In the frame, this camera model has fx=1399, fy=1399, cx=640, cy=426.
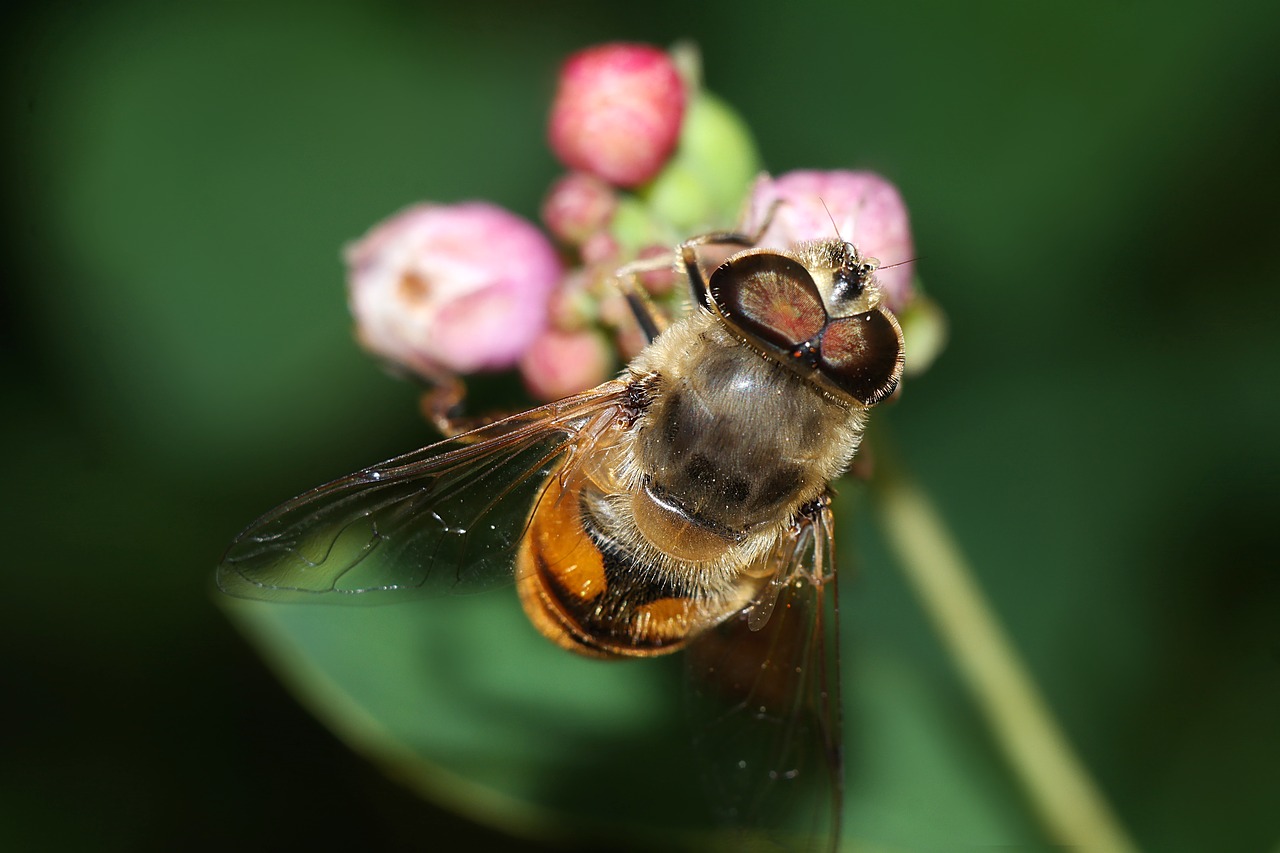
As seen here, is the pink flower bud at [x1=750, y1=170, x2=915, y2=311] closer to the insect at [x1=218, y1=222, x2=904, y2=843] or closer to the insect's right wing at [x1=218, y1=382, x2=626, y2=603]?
the insect at [x1=218, y1=222, x2=904, y2=843]

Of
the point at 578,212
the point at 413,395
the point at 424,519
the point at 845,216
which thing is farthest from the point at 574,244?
the point at 413,395

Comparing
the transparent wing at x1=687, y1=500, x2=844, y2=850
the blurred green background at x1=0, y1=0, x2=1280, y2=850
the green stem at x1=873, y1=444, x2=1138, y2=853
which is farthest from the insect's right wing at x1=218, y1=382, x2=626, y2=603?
the blurred green background at x1=0, y1=0, x2=1280, y2=850

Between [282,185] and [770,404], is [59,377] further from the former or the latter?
[770,404]

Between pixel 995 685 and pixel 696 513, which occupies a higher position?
pixel 696 513

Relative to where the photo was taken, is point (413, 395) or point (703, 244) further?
point (413, 395)

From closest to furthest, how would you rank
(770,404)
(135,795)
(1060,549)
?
(770,404) < (135,795) < (1060,549)

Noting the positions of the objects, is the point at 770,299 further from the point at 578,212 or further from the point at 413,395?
the point at 413,395

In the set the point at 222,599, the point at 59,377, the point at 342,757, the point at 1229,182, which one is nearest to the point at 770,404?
the point at 222,599
